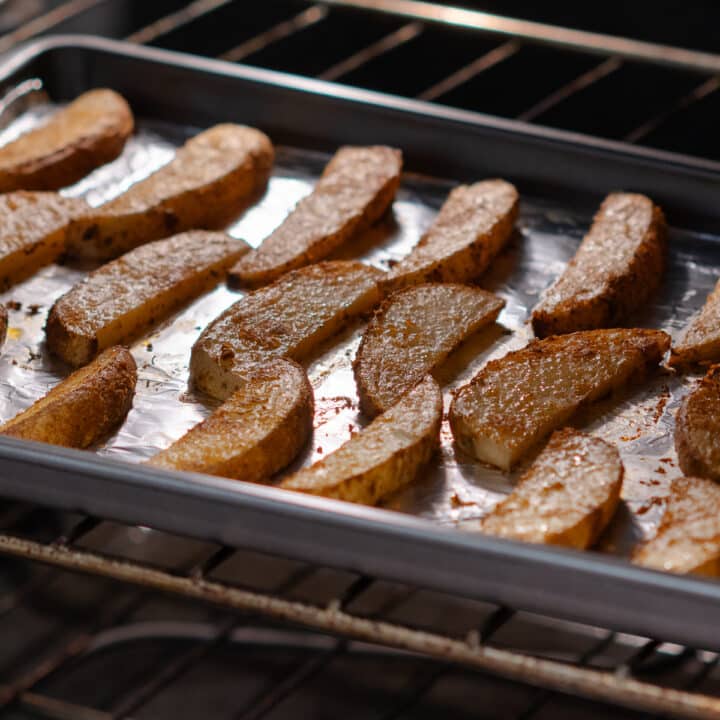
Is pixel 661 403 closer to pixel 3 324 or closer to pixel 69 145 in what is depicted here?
pixel 3 324

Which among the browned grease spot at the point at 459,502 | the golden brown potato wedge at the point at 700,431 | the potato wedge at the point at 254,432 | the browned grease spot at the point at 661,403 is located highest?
the potato wedge at the point at 254,432

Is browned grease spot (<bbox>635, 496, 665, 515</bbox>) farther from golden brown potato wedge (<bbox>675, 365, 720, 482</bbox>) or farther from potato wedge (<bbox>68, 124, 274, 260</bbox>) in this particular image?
potato wedge (<bbox>68, 124, 274, 260</bbox>)

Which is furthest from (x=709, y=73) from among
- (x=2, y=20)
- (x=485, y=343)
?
(x=2, y=20)

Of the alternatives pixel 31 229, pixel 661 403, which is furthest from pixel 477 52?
pixel 661 403

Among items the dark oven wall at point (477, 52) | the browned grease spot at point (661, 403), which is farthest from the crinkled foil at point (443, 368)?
the dark oven wall at point (477, 52)

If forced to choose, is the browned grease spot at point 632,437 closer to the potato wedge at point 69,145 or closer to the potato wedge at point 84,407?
the potato wedge at point 84,407

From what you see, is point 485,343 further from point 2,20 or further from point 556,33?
point 2,20
